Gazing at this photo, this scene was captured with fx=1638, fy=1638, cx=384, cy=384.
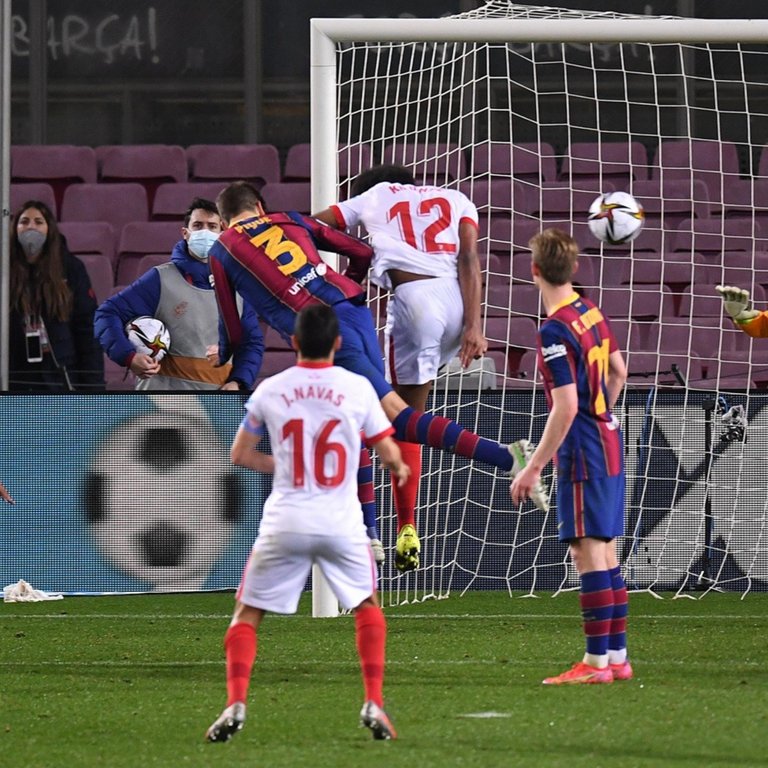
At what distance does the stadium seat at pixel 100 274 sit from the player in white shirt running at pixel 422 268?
17.8ft

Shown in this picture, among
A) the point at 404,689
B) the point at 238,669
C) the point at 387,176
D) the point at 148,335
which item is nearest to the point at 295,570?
the point at 238,669

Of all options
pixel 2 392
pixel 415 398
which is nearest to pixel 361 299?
pixel 415 398

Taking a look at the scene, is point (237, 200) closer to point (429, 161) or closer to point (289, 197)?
point (429, 161)

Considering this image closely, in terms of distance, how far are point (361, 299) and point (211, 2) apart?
9.24 m

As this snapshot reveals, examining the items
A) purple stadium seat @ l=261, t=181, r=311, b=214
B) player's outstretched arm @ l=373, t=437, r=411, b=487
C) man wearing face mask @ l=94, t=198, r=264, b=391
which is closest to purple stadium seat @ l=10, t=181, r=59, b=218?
purple stadium seat @ l=261, t=181, r=311, b=214

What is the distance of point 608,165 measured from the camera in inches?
516

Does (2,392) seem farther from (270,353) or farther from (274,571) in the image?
(274,571)

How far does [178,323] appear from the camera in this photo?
31.1 ft

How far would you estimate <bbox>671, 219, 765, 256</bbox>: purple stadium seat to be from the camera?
1212cm

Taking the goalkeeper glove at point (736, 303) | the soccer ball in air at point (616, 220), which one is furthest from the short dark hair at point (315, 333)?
the soccer ball in air at point (616, 220)

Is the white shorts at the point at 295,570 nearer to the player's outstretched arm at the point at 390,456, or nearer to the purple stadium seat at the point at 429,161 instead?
the player's outstretched arm at the point at 390,456

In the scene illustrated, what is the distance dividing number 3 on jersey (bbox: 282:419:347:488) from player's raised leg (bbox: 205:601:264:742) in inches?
18.0

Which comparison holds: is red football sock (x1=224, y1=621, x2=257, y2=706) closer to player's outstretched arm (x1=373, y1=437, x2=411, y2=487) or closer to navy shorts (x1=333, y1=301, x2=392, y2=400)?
player's outstretched arm (x1=373, y1=437, x2=411, y2=487)

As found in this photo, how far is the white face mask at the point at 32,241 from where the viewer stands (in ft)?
33.1
